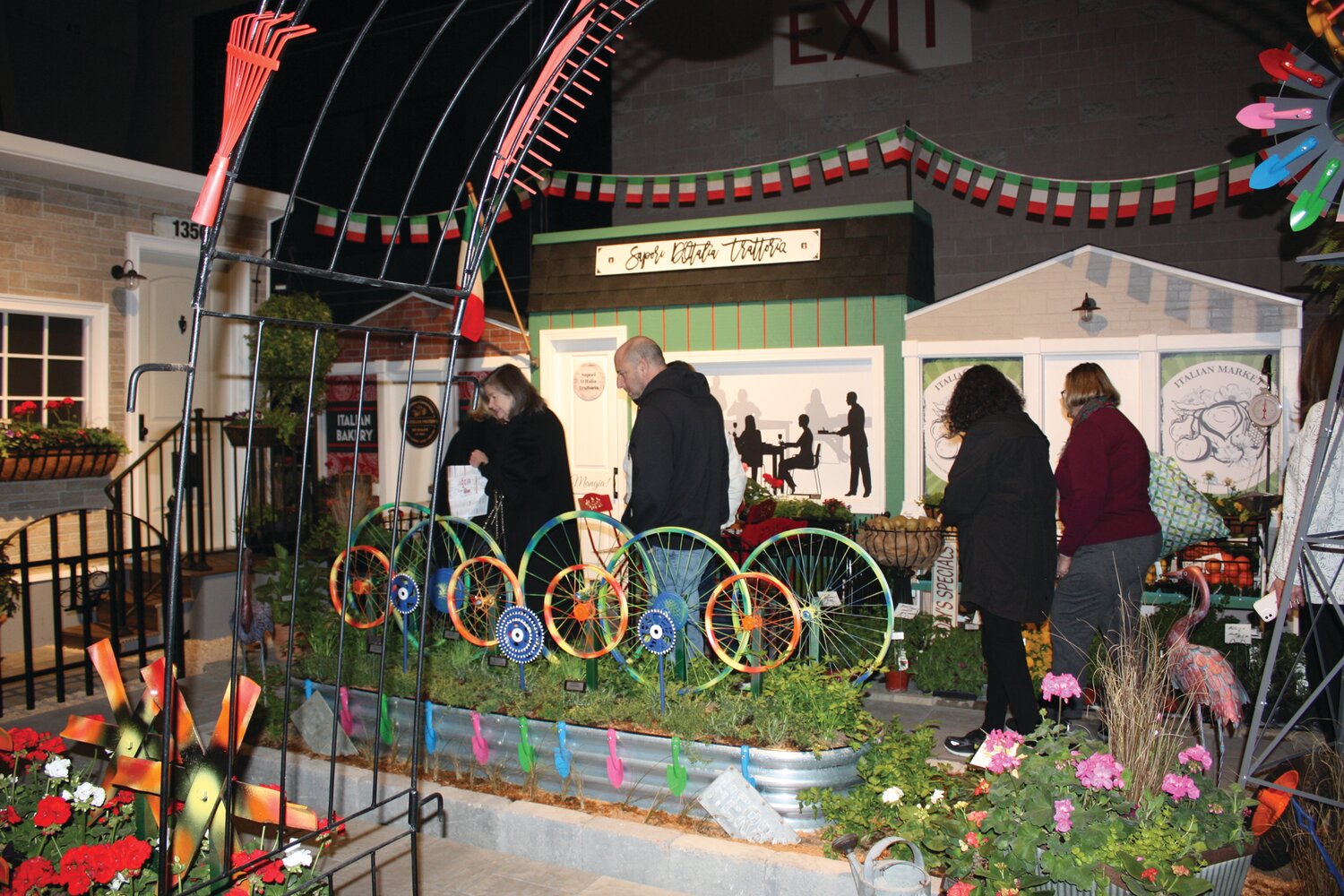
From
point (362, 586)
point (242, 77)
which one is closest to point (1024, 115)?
point (362, 586)

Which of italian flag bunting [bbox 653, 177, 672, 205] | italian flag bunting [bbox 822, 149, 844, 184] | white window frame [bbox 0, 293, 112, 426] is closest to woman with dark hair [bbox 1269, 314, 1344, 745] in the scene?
italian flag bunting [bbox 822, 149, 844, 184]

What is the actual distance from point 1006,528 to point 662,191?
5866 millimetres

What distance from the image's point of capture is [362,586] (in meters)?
5.37

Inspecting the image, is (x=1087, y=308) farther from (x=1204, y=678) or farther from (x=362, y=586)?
(x=362, y=586)

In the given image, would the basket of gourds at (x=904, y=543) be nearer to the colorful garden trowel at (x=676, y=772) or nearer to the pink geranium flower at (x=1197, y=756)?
the colorful garden trowel at (x=676, y=772)

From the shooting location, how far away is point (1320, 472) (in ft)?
10.4

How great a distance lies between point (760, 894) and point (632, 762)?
31.7 inches

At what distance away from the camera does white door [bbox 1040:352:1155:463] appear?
7414 mm

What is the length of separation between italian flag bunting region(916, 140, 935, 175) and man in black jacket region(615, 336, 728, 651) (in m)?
4.40

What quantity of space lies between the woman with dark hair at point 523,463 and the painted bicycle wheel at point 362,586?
73cm

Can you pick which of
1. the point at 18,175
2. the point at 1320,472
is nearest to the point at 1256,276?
the point at 1320,472

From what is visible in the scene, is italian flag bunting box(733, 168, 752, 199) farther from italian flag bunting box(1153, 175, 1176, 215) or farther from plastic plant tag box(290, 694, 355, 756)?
plastic plant tag box(290, 694, 355, 756)

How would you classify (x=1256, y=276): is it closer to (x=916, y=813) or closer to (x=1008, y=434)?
(x=1008, y=434)

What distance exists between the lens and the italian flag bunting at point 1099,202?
25.7 feet
